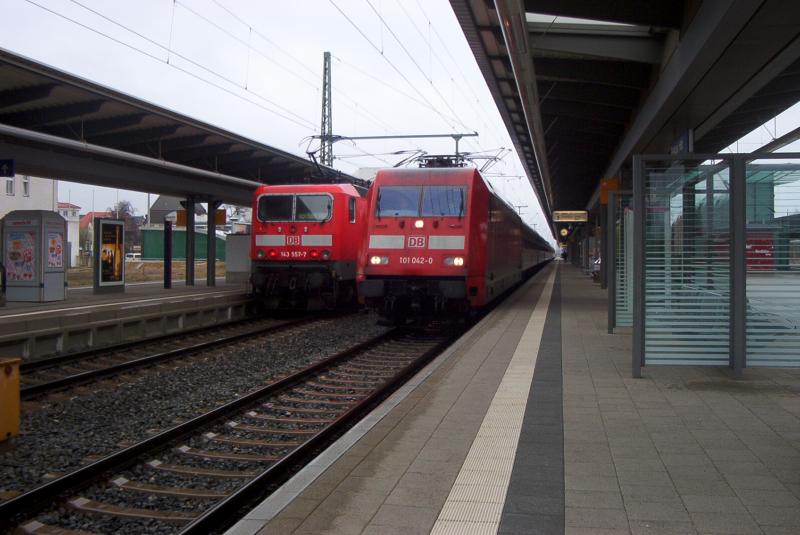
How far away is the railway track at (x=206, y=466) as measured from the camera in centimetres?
475

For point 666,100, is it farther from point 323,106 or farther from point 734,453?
point 323,106

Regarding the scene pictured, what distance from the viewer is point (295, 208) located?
1680cm

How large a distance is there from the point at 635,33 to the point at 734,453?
867cm

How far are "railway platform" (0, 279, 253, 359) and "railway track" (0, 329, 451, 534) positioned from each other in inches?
198

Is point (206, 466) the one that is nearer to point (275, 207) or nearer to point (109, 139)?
point (275, 207)

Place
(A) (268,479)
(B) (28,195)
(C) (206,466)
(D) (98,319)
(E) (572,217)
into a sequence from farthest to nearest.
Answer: (B) (28,195) < (E) (572,217) < (D) (98,319) < (C) (206,466) < (A) (268,479)

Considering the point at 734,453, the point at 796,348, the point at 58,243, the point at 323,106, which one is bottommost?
the point at 734,453

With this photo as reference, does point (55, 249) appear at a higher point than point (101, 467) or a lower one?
higher

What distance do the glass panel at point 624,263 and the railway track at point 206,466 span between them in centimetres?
498

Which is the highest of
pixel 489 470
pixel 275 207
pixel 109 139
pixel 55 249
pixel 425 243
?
pixel 109 139

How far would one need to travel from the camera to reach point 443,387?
7.64m

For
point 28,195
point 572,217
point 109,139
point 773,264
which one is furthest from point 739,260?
point 28,195

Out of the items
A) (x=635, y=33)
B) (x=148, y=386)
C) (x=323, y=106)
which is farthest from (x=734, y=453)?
(x=323, y=106)

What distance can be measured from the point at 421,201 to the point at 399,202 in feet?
1.36
